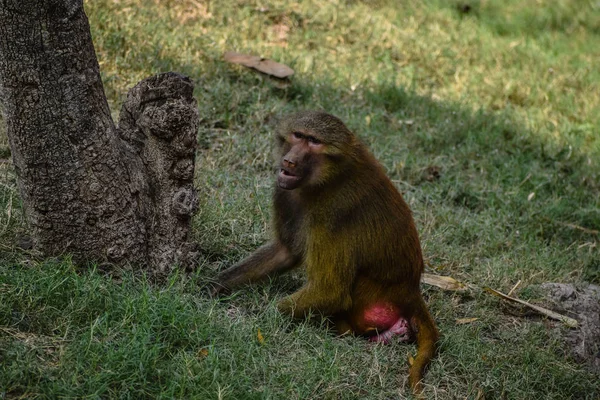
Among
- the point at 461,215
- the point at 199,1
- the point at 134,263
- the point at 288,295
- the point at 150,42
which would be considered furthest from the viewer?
the point at 199,1

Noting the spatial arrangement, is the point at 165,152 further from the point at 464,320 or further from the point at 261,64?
the point at 261,64

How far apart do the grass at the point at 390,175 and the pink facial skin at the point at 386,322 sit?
0.07 meters

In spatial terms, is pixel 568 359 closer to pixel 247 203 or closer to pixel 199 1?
pixel 247 203

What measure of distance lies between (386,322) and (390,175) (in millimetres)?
2190

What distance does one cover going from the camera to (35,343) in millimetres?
3219

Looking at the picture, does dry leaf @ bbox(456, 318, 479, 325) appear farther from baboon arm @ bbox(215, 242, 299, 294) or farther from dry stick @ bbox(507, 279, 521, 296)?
baboon arm @ bbox(215, 242, 299, 294)

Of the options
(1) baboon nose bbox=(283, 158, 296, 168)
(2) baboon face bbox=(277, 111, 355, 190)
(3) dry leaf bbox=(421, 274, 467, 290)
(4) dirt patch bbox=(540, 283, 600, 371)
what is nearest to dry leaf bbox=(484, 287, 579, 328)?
(4) dirt patch bbox=(540, 283, 600, 371)

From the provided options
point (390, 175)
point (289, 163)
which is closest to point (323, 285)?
point (289, 163)

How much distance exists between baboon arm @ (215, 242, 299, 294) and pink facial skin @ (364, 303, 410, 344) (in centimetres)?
54

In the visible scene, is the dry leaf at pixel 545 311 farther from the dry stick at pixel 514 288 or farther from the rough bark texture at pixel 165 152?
the rough bark texture at pixel 165 152

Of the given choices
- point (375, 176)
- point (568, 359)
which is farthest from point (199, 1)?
point (568, 359)

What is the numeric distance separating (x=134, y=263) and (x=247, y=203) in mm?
A: 1327

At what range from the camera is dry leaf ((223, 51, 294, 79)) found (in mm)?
6562

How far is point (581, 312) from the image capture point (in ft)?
16.0
